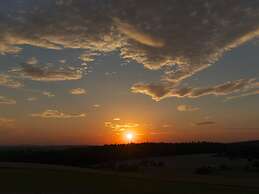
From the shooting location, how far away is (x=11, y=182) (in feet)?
72.1

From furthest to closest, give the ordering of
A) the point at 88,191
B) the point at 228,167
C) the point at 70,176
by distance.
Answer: the point at 228,167 < the point at 70,176 < the point at 88,191

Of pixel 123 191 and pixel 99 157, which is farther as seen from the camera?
pixel 99 157

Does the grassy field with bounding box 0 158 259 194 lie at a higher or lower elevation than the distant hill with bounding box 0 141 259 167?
lower

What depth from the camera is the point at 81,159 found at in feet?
188

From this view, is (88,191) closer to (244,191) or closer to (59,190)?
(59,190)

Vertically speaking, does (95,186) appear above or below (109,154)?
below

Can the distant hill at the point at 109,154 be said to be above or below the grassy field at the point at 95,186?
above

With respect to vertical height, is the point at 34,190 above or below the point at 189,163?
below

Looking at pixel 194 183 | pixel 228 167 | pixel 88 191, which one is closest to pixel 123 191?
pixel 88 191

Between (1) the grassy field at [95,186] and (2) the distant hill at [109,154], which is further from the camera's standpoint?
(2) the distant hill at [109,154]

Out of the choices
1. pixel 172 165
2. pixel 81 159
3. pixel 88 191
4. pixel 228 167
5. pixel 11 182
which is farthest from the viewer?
pixel 81 159

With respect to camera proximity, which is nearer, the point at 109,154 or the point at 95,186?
the point at 95,186

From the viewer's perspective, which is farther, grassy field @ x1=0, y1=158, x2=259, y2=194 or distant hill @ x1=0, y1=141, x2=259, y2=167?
distant hill @ x1=0, y1=141, x2=259, y2=167

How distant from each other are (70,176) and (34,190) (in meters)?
5.71
